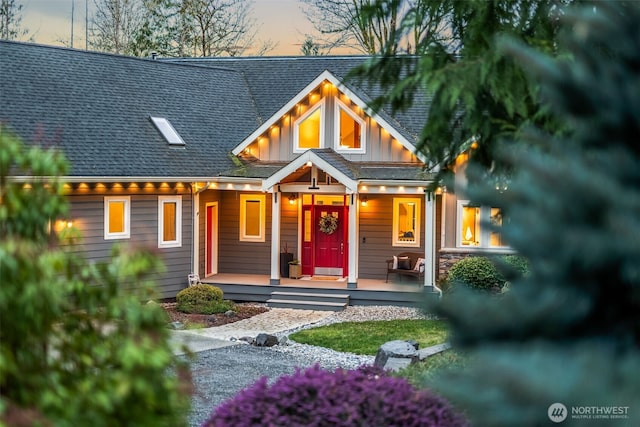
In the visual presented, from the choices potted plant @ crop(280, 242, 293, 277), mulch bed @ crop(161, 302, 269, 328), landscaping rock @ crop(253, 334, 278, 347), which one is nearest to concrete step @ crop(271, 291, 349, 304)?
mulch bed @ crop(161, 302, 269, 328)

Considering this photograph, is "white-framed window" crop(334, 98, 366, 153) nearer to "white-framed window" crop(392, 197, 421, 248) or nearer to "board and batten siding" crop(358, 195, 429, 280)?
"board and batten siding" crop(358, 195, 429, 280)

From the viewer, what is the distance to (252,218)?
2378cm

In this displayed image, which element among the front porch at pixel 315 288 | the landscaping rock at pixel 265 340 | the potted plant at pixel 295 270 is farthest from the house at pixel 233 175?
the landscaping rock at pixel 265 340

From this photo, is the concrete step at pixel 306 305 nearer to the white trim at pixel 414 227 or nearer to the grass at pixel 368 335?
the grass at pixel 368 335

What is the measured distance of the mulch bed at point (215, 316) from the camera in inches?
753

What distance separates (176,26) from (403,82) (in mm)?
36088

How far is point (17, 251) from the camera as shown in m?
3.90

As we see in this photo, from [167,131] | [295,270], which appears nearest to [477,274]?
[295,270]

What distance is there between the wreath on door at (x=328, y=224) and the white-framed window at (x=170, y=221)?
13.2ft

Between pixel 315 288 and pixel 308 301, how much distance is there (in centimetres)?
42

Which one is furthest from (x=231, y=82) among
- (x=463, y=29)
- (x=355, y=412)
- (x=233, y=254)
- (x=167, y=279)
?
(x=355, y=412)

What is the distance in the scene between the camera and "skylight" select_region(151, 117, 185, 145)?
22347mm

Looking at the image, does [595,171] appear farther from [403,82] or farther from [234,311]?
[234,311]

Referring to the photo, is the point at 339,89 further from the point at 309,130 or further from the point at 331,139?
the point at 309,130
